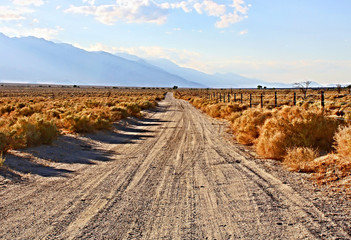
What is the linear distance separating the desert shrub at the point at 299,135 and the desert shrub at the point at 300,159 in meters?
0.74

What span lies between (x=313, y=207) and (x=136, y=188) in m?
3.71

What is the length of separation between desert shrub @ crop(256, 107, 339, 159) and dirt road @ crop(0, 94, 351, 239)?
2.84ft

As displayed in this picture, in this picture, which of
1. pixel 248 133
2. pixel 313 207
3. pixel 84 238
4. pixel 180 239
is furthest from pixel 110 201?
pixel 248 133

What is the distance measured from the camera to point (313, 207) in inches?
240

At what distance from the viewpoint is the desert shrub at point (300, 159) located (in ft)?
28.6

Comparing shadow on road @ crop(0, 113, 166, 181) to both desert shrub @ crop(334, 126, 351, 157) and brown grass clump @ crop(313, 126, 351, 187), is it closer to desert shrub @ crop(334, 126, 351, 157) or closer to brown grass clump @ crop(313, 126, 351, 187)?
brown grass clump @ crop(313, 126, 351, 187)

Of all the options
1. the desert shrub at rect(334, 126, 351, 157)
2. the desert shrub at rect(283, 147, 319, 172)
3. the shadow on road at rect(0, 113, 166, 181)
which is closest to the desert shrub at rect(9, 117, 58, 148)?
the shadow on road at rect(0, 113, 166, 181)

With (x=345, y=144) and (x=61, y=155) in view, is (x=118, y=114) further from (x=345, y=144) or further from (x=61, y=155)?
(x=345, y=144)

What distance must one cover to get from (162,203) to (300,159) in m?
4.58

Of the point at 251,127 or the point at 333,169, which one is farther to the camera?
the point at 251,127

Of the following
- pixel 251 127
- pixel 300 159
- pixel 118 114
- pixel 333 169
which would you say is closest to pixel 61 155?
pixel 300 159

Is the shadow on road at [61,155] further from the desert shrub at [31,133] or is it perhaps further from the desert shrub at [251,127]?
the desert shrub at [251,127]

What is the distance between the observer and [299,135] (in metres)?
11.0

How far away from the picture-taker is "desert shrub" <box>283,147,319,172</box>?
8727 mm
